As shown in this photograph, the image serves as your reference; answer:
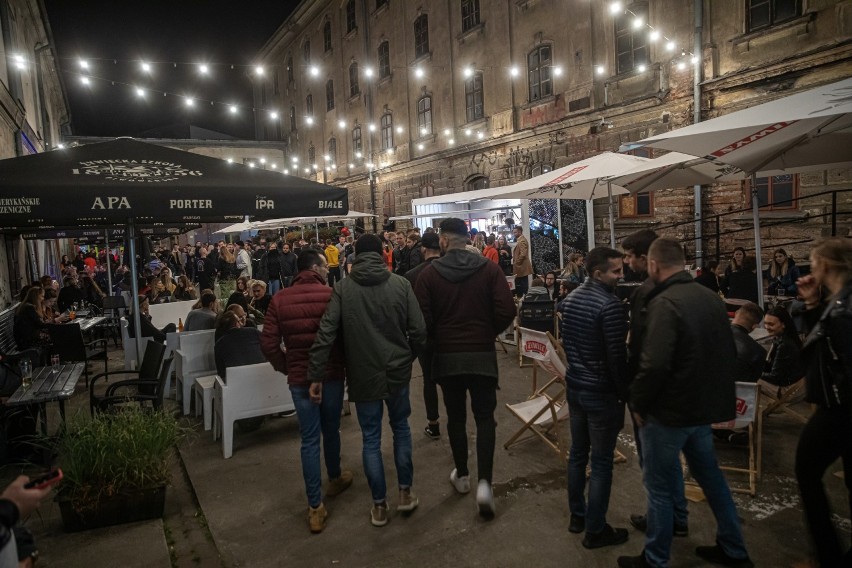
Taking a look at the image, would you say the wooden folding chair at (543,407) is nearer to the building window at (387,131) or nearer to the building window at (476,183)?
the building window at (476,183)

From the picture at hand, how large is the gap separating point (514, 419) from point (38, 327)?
6394 mm

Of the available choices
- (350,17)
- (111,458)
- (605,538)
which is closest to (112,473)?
(111,458)

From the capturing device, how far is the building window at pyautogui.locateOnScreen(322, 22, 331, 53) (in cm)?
2912

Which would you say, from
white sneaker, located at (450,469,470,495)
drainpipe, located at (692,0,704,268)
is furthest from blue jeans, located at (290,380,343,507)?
drainpipe, located at (692,0,704,268)

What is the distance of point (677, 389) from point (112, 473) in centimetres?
363

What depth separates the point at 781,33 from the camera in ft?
35.0

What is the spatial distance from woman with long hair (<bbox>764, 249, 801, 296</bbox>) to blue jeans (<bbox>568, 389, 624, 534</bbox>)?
23.9ft

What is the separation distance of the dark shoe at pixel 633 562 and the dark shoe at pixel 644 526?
1.20ft

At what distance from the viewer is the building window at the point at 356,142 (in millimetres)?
27422

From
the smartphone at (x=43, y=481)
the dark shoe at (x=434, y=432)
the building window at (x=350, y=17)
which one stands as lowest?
the dark shoe at (x=434, y=432)

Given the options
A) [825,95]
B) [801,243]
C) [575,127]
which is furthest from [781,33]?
[825,95]

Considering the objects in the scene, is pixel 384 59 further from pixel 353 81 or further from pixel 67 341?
pixel 67 341

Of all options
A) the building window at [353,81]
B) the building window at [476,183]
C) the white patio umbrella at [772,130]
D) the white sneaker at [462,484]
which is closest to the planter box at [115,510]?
the white sneaker at [462,484]

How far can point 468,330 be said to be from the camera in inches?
Answer: 144
